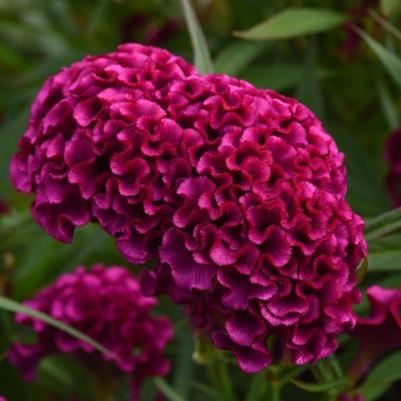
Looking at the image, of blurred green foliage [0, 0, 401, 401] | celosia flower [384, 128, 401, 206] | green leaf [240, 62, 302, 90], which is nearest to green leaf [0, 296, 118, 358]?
blurred green foliage [0, 0, 401, 401]

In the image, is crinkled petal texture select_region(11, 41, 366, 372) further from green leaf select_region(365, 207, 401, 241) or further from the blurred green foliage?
the blurred green foliage

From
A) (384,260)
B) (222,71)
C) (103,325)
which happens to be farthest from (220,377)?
(222,71)

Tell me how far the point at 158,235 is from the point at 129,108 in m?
0.13

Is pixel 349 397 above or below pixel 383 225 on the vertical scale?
below

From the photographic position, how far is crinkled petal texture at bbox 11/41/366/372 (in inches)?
33.2

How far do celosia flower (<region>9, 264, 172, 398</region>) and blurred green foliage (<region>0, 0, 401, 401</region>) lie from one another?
0.08 m

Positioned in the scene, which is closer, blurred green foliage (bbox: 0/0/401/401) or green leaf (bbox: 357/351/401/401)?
green leaf (bbox: 357/351/401/401)

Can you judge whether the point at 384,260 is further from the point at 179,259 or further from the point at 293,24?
the point at 293,24

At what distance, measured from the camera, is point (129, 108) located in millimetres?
900

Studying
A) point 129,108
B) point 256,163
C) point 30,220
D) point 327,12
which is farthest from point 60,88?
point 327,12

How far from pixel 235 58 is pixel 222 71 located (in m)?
0.05

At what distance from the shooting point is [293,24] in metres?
1.35

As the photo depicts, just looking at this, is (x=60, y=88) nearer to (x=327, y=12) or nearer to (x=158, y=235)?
(x=158, y=235)

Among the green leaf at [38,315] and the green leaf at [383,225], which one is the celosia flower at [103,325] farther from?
the green leaf at [383,225]
